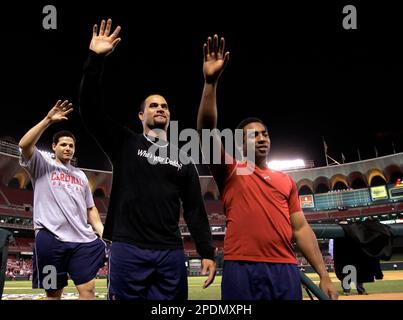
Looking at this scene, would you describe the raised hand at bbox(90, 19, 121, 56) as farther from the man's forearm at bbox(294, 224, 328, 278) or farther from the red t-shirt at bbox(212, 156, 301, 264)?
the man's forearm at bbox(294, 224, 328, 278)

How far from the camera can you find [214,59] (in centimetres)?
257

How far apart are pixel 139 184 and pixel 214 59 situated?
1166 mm

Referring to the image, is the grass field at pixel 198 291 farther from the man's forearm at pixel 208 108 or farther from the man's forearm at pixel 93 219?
the man's forearm at pixel 208 108

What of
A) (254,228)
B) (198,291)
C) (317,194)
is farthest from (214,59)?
(317,194)

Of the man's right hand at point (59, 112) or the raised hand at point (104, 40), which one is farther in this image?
the man's right hand at point (59, 112)

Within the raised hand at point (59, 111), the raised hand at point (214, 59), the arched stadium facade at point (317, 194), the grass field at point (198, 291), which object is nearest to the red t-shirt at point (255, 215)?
the raised hand at point (214, 59)

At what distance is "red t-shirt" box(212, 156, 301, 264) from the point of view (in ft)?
8.44

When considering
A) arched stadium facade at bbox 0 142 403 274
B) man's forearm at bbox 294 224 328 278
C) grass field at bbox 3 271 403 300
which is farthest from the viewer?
arched stadium facade at bbox 0 142 403 274

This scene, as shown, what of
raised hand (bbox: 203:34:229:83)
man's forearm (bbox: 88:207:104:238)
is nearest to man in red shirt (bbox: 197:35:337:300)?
raised hand (bbox: 203:34:229:83)

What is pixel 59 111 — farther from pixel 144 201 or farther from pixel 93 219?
pixel 144 201

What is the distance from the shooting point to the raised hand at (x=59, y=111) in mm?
4008

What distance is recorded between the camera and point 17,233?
43.5 meters
